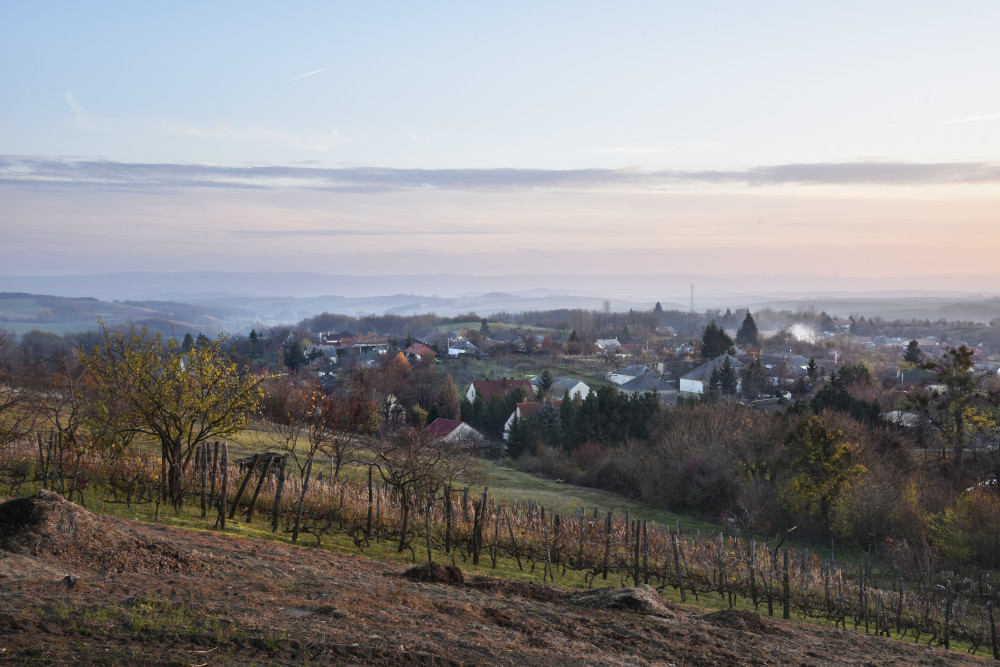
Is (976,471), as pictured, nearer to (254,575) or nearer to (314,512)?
(314,512)

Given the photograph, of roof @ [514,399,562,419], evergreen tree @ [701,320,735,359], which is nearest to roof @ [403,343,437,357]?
roof @ [514,399,562,419]

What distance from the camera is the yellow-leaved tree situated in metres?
16.0

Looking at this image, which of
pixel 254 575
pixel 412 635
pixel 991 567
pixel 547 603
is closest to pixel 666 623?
pixel 547 603

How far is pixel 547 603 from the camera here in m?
10.1

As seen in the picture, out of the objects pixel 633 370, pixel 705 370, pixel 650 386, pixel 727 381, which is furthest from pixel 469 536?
pixel 633 370

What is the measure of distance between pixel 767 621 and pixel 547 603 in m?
3.41

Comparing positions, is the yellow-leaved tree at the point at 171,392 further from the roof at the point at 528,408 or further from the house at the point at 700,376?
the house at the point at 700,376

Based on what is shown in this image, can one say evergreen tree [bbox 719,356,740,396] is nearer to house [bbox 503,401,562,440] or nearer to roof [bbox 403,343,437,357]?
house [bbox 503,401,562,440]

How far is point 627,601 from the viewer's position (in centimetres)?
1008

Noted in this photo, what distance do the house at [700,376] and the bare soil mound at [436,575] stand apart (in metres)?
70.0

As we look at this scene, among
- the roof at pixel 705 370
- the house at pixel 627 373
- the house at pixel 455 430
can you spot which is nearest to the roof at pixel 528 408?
the house at pixel 455 430

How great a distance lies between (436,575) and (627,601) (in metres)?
2.83

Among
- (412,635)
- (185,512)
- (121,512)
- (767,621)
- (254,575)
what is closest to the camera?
(412,635)

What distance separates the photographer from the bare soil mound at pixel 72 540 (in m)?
8.40
